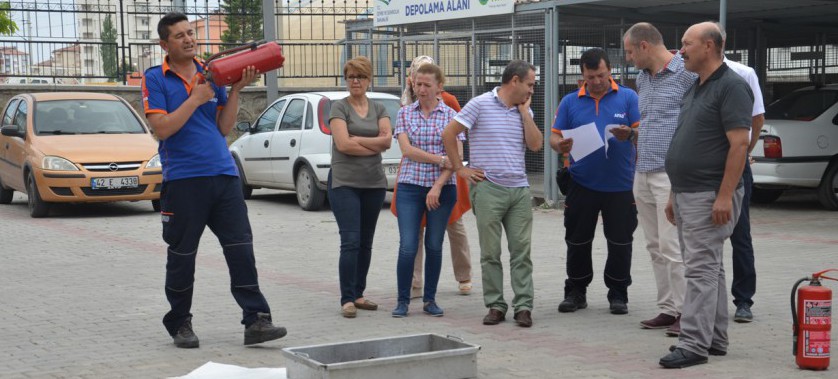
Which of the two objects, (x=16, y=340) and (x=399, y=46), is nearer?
(x=16, y=340)

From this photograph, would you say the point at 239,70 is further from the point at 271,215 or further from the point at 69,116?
the point at 69,116

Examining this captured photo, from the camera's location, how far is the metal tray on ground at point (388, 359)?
5547 mm

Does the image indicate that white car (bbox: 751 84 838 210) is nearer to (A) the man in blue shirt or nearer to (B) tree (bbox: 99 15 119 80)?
(A) the man in blue shirt

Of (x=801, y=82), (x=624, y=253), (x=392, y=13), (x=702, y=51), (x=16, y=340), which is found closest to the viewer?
(x=702, y=51)

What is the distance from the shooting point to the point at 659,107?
6914mm

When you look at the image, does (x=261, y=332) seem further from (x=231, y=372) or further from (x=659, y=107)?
(x=659, y=107)

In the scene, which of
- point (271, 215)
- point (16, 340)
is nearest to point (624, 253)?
point (16, 340)

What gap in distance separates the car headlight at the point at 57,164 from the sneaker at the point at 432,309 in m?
7.89

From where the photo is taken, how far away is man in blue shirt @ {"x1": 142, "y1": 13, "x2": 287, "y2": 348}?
649cm

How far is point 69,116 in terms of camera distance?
15.6 meters

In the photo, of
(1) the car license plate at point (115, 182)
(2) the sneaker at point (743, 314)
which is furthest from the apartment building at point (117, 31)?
(2) the sneaker at point (743, 314)

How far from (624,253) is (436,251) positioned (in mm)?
1255

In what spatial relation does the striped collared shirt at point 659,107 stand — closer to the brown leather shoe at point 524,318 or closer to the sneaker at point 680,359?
the brown leather shoe at point 524,318

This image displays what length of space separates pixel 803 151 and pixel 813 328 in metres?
8.80
